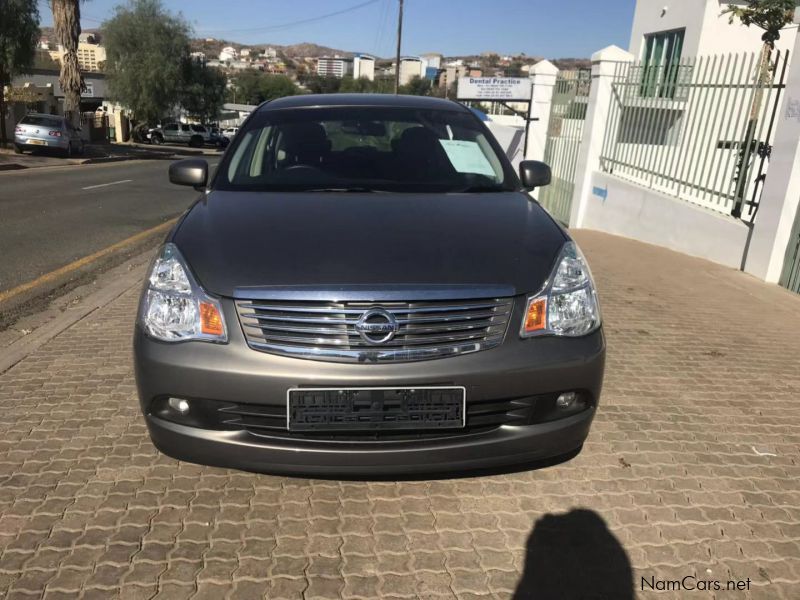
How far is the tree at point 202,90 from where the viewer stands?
4522 centimetres

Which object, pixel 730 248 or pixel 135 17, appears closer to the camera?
pixel 730 248

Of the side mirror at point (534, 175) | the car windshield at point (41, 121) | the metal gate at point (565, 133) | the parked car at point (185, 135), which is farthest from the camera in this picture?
the parked car at point (185, 135)

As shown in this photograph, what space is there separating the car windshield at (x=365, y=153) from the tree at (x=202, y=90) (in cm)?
4458

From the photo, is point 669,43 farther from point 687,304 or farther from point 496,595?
point 496,595

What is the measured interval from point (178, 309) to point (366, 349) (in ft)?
2.51

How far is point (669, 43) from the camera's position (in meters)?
24.4

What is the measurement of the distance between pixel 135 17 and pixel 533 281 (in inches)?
1824

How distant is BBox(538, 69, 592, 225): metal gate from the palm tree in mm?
22783

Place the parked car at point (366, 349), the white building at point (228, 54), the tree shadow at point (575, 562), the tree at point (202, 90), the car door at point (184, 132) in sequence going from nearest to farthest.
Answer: the tree shadow at point (575, 562) → the parked car at point (366, 349) → the tree at point (202, 90) → the car door at point (184, 132) → the white building at point (228, 54)

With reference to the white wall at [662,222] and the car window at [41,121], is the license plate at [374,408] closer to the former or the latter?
the white wall at [662,222]

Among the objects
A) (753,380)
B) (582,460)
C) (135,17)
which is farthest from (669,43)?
(135,17)

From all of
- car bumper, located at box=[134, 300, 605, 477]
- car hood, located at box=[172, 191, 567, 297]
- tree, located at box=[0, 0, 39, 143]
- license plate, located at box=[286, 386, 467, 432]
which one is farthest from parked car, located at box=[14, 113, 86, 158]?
license plate, located at box=[286, 386, 467, 432]

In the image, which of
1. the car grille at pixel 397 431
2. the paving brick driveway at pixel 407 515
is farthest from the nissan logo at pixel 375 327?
the paving brick driveway at pixel 407 515

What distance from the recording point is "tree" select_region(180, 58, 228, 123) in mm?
45219
